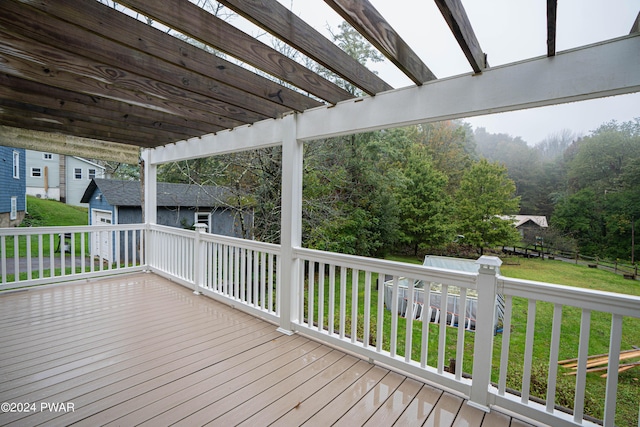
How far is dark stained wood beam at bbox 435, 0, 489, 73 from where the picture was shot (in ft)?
4.60

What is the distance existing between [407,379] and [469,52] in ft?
7.55

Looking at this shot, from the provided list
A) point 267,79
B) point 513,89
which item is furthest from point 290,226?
point 513,89

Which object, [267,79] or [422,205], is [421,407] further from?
[422,205]

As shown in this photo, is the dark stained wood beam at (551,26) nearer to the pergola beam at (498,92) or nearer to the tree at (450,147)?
the pergola beam at (498,92)

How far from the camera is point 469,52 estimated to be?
1.73 meters

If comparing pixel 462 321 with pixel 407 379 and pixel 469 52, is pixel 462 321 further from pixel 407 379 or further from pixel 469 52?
pixel 469 52

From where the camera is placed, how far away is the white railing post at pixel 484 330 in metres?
1.96

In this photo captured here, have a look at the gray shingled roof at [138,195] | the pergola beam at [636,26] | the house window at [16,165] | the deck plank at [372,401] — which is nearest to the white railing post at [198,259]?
the deck plank at [372,401]

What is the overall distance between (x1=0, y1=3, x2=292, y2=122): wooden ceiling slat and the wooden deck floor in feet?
7.41

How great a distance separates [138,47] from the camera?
1807 millimetres

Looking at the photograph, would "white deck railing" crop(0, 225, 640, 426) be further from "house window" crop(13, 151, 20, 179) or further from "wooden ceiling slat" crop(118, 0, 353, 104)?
"house window" crop(13, 151, 20, 179)

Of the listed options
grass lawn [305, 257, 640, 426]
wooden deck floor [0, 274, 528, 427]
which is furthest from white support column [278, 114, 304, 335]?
grass lawn [305, 257, 640, 426]

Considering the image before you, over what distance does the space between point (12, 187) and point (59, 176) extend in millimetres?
3703

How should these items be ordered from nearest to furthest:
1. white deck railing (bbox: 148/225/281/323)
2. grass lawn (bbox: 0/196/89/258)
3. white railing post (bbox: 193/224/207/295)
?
white deck railing (bbox: 148/225/281/323) < white railing post (bbox: 193/224/207/295) < grass lawn (bbox: 0/196/89/258)
